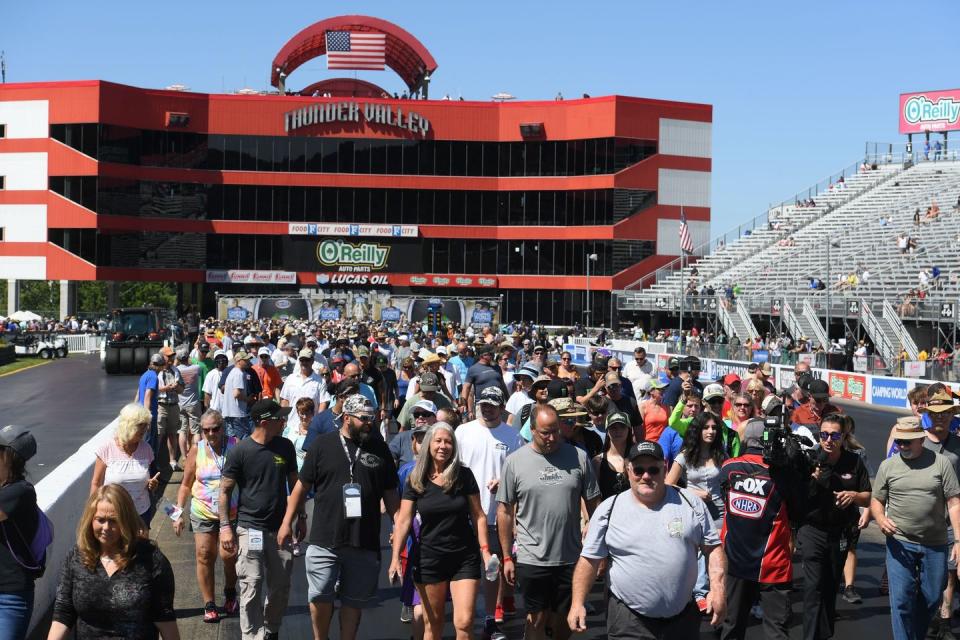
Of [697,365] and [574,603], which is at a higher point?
[697,365]

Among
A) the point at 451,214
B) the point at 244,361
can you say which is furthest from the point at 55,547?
the point at 451,214

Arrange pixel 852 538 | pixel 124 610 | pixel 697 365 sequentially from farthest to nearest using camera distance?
pixel 697 365, pixel 852 538, pixel 124 610

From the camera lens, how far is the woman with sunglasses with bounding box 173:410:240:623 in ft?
29.2

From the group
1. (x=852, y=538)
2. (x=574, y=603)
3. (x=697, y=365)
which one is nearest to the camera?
(x=574, y=603)

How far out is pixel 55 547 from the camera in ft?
32.0

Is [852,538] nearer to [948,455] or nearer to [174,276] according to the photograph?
[948,455]

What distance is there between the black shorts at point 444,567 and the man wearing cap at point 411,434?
2060mm

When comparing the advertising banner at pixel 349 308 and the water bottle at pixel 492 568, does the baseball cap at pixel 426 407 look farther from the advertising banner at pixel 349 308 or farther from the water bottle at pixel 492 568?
the advertising banner at pixel 349 308

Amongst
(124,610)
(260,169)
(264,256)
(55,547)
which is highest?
(260,169)

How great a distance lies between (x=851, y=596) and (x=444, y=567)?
432 centimetres

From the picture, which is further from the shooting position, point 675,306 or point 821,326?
point 675,306

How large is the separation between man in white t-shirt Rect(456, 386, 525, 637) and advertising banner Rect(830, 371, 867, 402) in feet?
90.3

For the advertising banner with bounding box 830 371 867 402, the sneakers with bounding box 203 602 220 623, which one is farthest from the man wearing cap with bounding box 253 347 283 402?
the advertising banner with bounding box 830 371 867 402

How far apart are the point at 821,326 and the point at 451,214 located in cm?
3189
